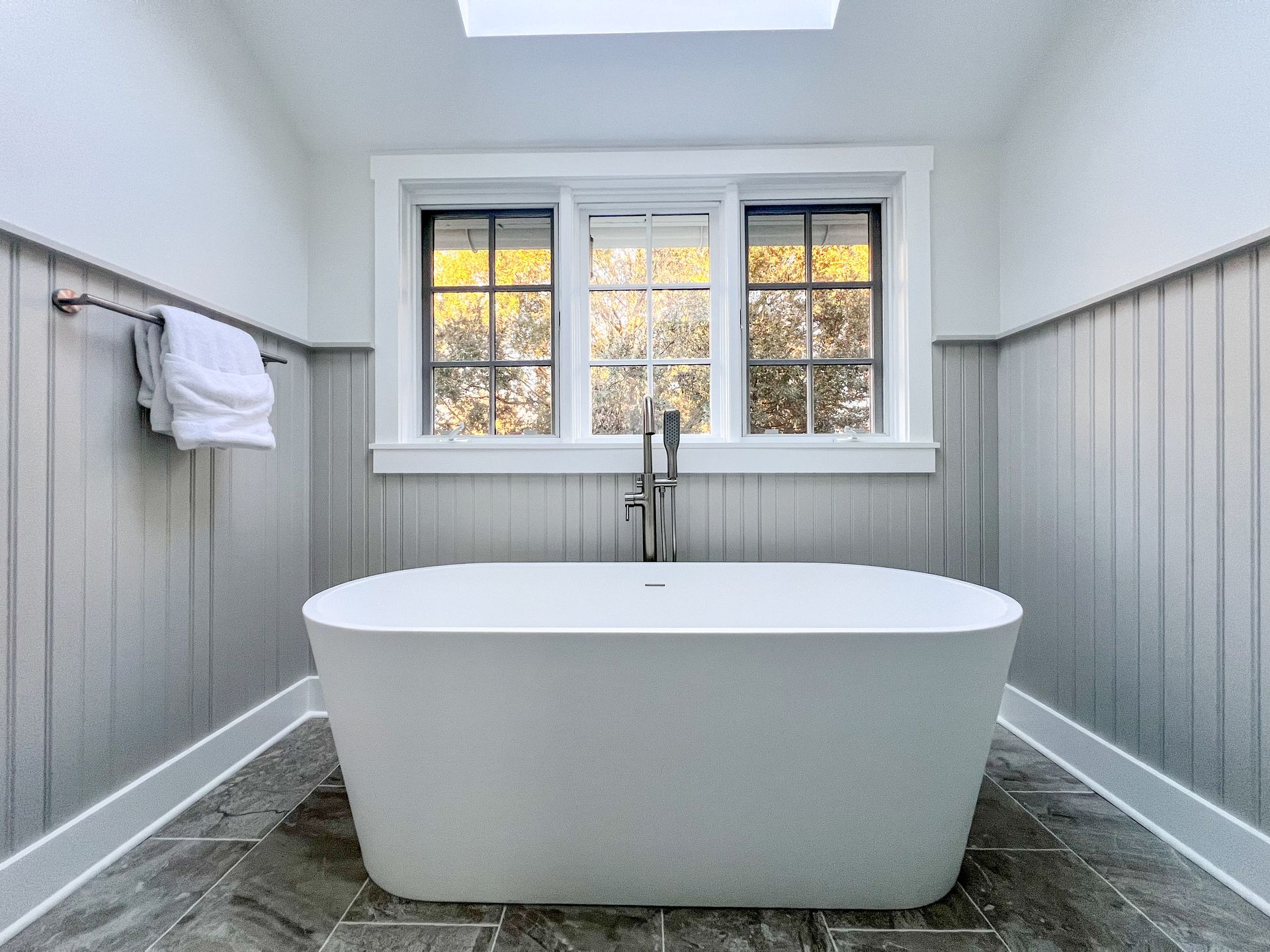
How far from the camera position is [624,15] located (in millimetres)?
1920

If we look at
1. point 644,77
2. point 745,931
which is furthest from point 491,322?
point 745,931

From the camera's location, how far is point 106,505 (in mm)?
1418

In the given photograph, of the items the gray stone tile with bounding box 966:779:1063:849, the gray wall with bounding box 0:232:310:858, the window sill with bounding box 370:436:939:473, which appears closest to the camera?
the gray wall with bounding box 0:232:310:858

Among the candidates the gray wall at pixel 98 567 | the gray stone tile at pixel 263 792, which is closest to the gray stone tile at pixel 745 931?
the gray stone tile at pixel 263 792

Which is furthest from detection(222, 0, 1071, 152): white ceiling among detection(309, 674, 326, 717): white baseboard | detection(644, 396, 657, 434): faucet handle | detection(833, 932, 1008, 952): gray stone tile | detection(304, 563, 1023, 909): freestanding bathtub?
detection(833, 932, 1008, 952): gray stone tile

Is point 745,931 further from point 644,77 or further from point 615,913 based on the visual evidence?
point 644,77

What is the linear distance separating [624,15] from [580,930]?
2.41 m

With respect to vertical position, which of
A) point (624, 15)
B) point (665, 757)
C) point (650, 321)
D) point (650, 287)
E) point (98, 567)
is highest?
point (624, 15)

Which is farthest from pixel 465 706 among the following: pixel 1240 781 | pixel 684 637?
pixel 1240 781

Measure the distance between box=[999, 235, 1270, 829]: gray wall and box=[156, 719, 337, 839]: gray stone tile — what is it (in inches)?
86.2

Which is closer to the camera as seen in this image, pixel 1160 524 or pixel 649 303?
pixel 1160 524

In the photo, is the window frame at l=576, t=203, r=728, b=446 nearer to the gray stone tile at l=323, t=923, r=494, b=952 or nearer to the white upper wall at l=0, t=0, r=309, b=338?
the white upper wall at l=0, t=0, r=309, b=338

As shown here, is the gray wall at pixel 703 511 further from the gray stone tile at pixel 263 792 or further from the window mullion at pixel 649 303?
the gray stone tile at pixel 263 792

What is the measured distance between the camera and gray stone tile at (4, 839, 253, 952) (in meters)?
1.14
